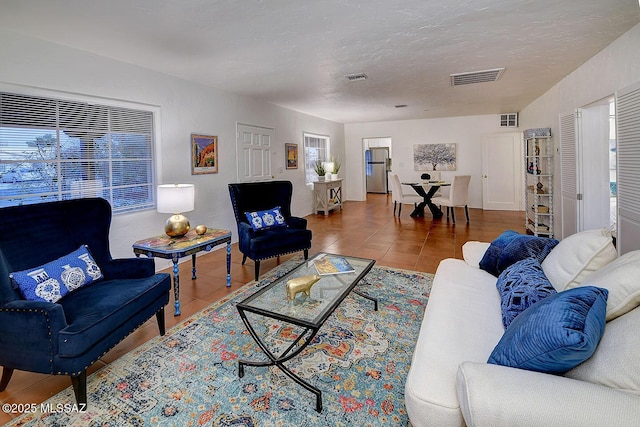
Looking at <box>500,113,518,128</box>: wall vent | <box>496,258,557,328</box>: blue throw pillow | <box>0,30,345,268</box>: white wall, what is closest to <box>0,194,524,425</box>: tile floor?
<box>0,30,345,268</box>: white wall

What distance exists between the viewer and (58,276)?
199 cm

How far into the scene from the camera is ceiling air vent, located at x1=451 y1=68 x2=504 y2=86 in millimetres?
4133

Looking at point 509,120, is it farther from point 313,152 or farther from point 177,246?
point 177,246

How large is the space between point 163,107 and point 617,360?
14.8 feet

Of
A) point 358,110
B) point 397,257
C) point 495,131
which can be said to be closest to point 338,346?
point 397,257

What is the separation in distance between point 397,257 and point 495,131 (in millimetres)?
5599

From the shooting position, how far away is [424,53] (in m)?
3.38

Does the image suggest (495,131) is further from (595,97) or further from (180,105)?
(180,105)

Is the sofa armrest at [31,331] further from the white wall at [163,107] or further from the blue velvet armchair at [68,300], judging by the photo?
the white wall at [163,107]

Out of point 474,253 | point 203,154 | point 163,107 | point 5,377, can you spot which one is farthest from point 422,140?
point 5,377

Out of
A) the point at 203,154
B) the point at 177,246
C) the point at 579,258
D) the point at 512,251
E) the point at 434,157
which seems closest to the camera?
the point at 579,258

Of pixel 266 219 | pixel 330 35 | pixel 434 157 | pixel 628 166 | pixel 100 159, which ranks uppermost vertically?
pixel 330 35

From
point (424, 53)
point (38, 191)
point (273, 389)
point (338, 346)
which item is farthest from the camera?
point (424, 53)

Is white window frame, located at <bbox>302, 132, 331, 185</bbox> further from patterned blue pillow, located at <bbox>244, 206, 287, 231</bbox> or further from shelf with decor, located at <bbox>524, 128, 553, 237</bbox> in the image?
shelf with decor, located at <bbox>524, 128, 553, 237</bbox>
